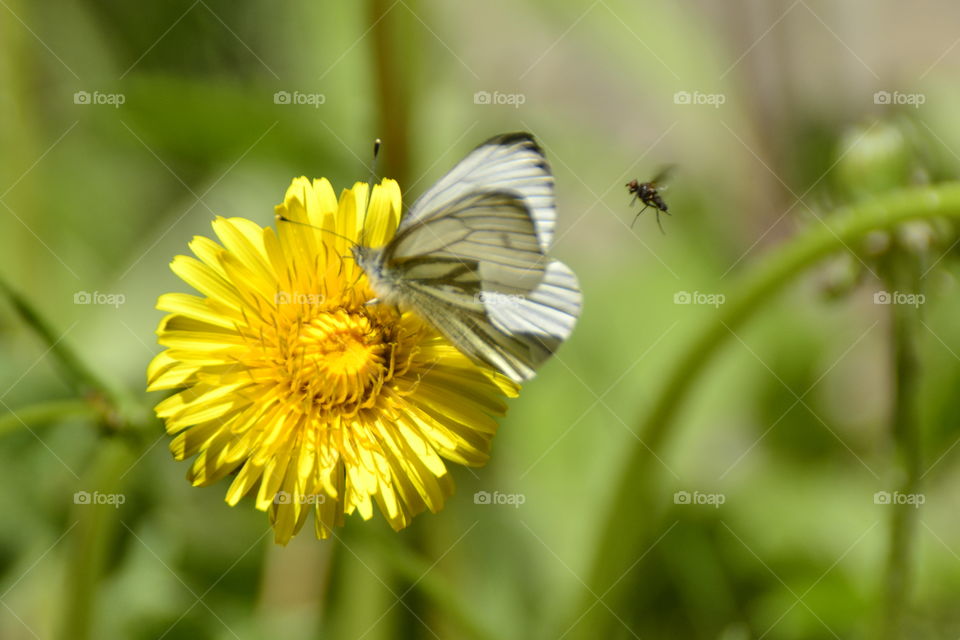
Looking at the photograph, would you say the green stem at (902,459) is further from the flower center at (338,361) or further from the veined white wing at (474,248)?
the flower center at (338,361)

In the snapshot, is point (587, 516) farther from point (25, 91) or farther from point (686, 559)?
point (25, 91)

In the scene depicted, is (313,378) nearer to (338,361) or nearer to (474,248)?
(338,361)

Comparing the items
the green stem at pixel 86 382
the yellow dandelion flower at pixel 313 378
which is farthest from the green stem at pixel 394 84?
the green stem at pixel 86 382

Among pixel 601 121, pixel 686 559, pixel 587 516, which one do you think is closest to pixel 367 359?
pixel 587 516

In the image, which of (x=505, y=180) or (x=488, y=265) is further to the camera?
(x=488, y=265)

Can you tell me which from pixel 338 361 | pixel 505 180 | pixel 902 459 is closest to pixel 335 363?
pixel 338 361
